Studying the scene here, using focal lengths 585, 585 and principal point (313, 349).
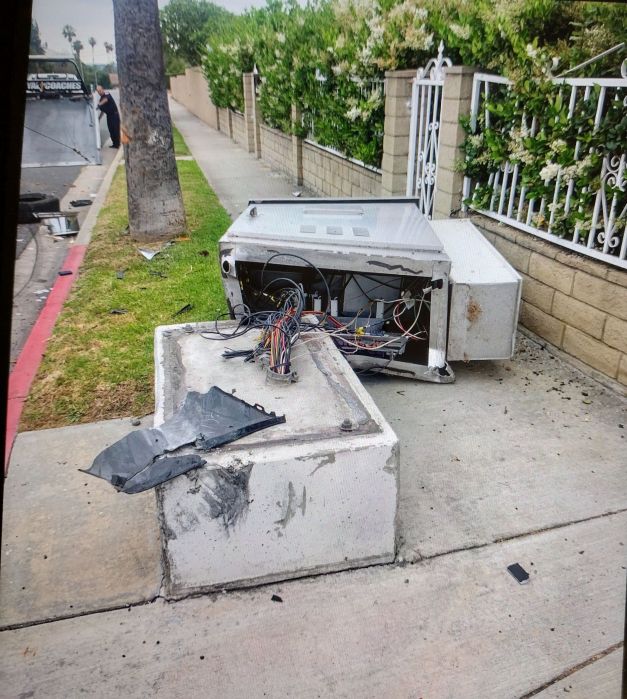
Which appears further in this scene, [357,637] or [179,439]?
[179,439]

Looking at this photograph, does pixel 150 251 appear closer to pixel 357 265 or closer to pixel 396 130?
pixel 396 130

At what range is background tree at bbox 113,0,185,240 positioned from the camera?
6.94 m

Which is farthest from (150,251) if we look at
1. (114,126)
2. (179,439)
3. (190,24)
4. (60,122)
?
(190,24)

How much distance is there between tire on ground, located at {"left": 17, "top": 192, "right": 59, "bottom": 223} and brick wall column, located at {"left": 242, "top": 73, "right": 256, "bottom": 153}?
7.57 m

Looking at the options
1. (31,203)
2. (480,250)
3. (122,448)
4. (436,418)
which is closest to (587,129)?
(480,250)

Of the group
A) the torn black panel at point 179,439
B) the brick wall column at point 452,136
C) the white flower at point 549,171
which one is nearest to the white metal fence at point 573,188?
the white flower at point 549,171

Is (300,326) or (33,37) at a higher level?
(33,37)

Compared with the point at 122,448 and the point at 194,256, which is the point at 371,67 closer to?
the point at 194,256

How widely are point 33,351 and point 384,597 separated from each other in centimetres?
383

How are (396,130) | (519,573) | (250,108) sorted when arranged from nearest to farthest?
1. (519,573)
2. (396,130)
3. (250,108)

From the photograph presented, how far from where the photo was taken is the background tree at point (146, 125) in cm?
694

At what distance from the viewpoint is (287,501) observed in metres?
2.56

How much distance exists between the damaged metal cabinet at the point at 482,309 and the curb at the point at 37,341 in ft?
9.34

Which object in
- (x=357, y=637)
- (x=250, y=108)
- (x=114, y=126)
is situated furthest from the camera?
(x=114, y=126)
